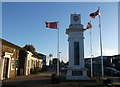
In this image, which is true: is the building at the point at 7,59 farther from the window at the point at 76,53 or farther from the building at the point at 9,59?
the window at the point at 76,53

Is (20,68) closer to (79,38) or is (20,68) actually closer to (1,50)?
(1,50)

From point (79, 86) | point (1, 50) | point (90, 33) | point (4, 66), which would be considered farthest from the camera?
point (90, 33)

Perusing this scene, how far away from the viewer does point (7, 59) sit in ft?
89.5

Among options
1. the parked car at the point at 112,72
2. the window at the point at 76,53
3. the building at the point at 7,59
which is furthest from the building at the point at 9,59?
the parked car at the point at 112,72

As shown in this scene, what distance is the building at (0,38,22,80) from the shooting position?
81.5ft

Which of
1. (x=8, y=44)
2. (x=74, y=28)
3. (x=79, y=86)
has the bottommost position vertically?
(x=79, y=86)

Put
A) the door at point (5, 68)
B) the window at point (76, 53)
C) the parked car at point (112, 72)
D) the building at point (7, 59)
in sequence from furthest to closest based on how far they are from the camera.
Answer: the parked car at point (112, 72) < the door at point (5, 68) < the window at point (76, 53) < the building at point (7, 59)

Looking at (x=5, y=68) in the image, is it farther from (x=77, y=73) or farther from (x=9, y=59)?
(x=77, y=73)

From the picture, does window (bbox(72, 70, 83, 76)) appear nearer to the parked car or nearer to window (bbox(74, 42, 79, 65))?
window (bbox(74, 42, 79, 65))

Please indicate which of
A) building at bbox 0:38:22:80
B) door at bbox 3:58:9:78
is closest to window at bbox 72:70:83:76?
building at bbox 0:38:22:80

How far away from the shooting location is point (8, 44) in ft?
88.2

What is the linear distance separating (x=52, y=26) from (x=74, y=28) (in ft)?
11.5

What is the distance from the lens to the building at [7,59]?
978 inches

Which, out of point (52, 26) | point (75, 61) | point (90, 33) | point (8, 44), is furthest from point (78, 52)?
point (8, 44)
